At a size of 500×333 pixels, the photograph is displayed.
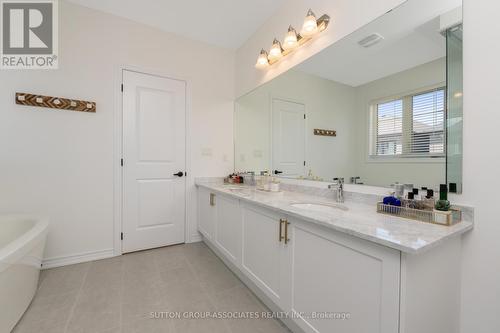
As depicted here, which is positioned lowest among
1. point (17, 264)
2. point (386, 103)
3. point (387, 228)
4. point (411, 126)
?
point (17, 264)

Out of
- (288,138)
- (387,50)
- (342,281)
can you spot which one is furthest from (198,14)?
(342,281)

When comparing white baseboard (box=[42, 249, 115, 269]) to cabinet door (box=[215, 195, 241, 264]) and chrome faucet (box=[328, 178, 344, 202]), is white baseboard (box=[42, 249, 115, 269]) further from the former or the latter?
chrome faucet (box=[328, 178, 344, 202])

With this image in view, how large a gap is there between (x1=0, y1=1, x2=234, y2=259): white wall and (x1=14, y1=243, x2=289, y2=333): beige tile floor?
44cm

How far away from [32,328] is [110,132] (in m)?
1.73

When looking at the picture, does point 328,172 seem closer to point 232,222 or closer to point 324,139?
point 324,139

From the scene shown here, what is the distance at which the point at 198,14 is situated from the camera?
232 centimetres

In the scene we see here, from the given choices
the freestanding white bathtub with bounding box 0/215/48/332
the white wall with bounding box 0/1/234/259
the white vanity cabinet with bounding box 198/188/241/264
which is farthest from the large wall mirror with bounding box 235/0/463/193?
the freestanding white bathtub with bounding box 0/215/48/332

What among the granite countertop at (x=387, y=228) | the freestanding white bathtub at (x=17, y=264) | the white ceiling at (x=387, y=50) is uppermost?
the white ceiling at (x=387, y=50)

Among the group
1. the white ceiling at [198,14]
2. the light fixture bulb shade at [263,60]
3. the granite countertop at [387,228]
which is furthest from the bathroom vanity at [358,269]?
the white ceiling at [198,14]

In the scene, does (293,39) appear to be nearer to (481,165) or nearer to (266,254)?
(481,165)

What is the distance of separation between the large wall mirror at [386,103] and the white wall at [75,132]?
72.5 inches

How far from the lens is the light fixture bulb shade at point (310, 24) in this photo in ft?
5.54

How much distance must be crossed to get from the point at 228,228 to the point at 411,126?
5.29 ft

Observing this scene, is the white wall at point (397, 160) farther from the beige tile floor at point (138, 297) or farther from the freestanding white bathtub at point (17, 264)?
the freestanding white bathtub at point (17, 264)
